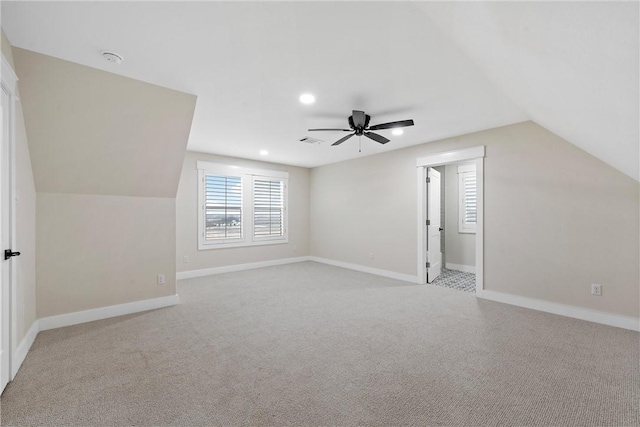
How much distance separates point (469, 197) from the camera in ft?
19.7

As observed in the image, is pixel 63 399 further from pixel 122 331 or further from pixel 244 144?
pixel 244 144

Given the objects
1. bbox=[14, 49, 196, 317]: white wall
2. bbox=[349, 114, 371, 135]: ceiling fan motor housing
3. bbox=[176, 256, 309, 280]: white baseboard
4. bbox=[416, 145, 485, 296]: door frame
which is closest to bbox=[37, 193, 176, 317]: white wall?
bbox=[14, 49, 196, 317]: white wall

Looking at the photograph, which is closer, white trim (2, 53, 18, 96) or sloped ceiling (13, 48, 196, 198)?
white trim (2, 53, 18, 96)

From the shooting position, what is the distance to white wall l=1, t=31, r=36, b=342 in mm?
2320

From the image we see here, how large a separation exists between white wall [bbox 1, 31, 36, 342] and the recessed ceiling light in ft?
7.70

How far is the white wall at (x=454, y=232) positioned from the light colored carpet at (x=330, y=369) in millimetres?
2554

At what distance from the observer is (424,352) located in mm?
2447

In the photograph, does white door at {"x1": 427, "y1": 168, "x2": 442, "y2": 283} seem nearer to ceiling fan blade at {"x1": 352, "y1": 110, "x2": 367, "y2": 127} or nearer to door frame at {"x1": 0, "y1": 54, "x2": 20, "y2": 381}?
ceiling fan blade at {"x1": 352, "y1": 110, "x2": 367, "y2": 127}

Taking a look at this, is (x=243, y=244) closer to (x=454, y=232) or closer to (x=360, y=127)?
(x=360, y=127)

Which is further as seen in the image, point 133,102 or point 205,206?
point 205,206

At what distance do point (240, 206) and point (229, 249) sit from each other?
3.24 ft

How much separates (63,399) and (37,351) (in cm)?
100

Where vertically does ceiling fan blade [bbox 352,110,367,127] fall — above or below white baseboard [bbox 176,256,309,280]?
above

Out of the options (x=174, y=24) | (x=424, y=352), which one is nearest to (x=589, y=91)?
(x=424, y=352)
